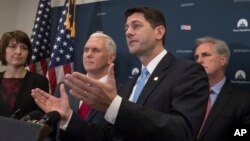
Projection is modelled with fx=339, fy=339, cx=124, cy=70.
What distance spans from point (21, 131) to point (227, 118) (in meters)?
1.68

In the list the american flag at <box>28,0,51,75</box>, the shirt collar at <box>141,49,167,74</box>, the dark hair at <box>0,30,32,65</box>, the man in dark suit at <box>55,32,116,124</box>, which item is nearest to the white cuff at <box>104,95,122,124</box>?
the shirt collar at <box>141,49,167,74</box>

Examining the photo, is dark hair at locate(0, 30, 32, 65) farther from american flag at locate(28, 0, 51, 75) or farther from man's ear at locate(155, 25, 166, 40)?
man's ear at locate(155, 25, 166, 40)

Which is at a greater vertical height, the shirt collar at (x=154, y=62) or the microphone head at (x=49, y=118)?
the shirt collar at (x=154, y=62)

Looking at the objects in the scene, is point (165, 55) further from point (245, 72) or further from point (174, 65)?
point (245, 72)

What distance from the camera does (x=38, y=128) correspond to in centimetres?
105

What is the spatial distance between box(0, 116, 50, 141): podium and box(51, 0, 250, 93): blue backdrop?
2012 mm

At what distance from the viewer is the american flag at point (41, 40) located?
13.6 ft

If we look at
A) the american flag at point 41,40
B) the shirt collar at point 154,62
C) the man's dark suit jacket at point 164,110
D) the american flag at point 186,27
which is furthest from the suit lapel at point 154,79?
the american flag at point 41,40

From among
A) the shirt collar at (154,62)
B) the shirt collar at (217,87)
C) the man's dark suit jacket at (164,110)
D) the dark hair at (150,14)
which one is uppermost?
the dark hair at (150,14)

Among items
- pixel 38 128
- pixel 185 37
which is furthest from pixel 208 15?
pixel 38 128

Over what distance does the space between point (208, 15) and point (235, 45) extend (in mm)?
388

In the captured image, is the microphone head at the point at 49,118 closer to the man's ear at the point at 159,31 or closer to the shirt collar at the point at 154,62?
the shirt collar at the point at 154,62

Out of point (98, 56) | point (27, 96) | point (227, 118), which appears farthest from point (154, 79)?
point (27, 96)

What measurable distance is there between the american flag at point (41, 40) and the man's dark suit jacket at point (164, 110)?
7.81ft
